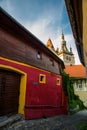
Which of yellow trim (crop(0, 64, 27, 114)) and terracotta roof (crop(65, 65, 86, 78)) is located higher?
terracotta roof (crop(65, 65, 86, 78))

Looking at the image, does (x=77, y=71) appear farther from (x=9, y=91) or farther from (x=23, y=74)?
(x=9, y=91)

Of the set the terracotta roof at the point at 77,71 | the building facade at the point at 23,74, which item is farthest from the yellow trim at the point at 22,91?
the terracotta roof at the point at 77,71

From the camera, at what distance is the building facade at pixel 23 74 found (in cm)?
979

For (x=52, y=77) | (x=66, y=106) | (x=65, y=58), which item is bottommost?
(x=66, y=106)

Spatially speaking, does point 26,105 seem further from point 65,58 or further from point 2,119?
point 65,58

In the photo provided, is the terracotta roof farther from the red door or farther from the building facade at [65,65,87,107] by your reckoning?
the red door

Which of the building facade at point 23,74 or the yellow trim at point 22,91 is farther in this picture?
the yellow trim at point 22,91

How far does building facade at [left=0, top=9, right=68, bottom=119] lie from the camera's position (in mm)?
9789

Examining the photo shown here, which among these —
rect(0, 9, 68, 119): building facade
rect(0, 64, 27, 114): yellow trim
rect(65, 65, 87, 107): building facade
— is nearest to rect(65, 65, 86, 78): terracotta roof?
rect(65, 65, 87, 107): building facade

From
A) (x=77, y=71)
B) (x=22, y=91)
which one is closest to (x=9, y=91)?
(x=22, y=91)

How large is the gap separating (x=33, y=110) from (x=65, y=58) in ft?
205

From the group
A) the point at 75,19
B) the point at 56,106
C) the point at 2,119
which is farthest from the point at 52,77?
the point at 75,19

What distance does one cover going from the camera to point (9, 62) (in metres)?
10.0

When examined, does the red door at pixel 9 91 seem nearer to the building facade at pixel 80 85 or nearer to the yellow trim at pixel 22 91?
the yellow trim at pixel 22 91
